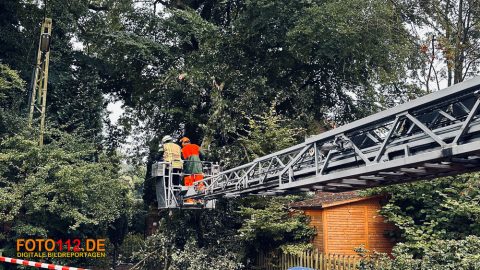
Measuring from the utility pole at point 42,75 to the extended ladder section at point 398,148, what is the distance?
9592 mm

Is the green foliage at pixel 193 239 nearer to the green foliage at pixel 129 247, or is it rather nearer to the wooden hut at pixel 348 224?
the wooden hut at pixel 348 224

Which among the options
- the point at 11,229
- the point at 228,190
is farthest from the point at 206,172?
the point at 11,229

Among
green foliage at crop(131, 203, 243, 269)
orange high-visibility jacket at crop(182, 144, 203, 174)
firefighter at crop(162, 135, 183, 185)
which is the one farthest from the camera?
green foliage at crop(131, 203, 243, 269)

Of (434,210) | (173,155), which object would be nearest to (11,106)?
(173,155)

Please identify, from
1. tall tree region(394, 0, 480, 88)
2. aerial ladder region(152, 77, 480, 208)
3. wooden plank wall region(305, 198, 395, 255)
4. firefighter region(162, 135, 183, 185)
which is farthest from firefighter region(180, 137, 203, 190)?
tall tree region(394, 0, 480, 88)

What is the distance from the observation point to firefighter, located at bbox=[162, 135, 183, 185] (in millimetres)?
13234

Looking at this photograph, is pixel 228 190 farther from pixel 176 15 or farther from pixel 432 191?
pixel 176 15

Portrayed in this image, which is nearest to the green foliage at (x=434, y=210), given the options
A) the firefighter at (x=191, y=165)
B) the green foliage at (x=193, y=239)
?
the green foliage at (x=193, y=239)

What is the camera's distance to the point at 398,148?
18.3 ft

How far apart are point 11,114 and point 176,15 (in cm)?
736

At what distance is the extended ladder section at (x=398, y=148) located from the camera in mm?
4867

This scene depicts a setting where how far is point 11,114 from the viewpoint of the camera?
49.6 ft

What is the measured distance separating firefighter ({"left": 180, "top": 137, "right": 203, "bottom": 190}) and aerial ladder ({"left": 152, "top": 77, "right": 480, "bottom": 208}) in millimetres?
5114

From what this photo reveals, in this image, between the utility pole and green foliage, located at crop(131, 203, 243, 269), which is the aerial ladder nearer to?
green foliage, located at crop(131, 203, 243, 269)
